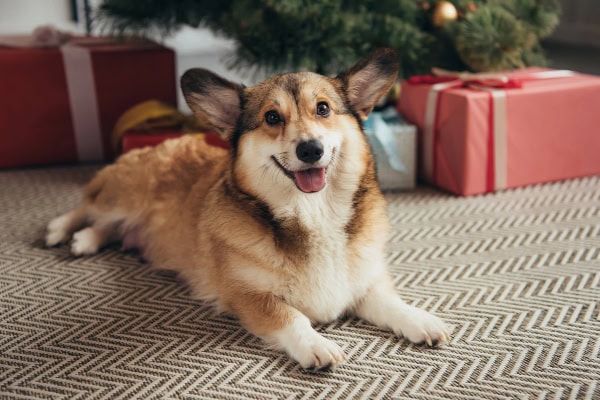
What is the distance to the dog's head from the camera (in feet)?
4.81

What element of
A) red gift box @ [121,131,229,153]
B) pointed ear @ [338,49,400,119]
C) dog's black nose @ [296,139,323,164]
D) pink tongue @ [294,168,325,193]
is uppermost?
pointed ear @ [338,49,400,119]

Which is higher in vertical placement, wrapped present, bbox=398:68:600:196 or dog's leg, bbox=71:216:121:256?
wrapped present, bbox=398:68:600:196

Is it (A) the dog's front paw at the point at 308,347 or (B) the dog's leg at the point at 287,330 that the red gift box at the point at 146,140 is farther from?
(A) the dog's front paw at the point at 308,347

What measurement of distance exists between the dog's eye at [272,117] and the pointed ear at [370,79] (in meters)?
0.22

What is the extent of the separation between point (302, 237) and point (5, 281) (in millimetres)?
940

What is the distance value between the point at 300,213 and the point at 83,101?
1813 millimetres

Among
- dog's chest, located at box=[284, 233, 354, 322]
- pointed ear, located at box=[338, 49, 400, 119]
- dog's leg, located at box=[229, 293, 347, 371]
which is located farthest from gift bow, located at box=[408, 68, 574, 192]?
dog's leg, located at box=[229, 293, 347, 371]

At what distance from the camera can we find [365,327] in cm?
159

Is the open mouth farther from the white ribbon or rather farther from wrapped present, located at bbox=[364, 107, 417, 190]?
the white ribbon

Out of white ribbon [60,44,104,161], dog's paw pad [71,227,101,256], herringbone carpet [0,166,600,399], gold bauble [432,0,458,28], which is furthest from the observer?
white ribbon [60,44,104,161]

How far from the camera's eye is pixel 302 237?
152 centimetres

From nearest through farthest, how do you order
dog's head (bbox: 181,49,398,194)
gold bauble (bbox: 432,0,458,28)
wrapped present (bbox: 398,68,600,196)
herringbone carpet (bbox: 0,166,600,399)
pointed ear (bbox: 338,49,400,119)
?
herringbone carpet (bbox: 0,166,600,399)
dog's head (bbox: 181,49,398,194)
pointed ear (bbox: 338,49,400,119)
wrapped present (bbox: 398,68,600,196)
gold bauble (bbox: 432,0,458,28)

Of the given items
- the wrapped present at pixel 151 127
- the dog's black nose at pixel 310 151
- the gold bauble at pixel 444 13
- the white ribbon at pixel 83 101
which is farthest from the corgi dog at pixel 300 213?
the white ribbon at pixel 83 101

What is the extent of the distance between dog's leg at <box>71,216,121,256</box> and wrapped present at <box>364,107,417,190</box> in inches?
41.1
